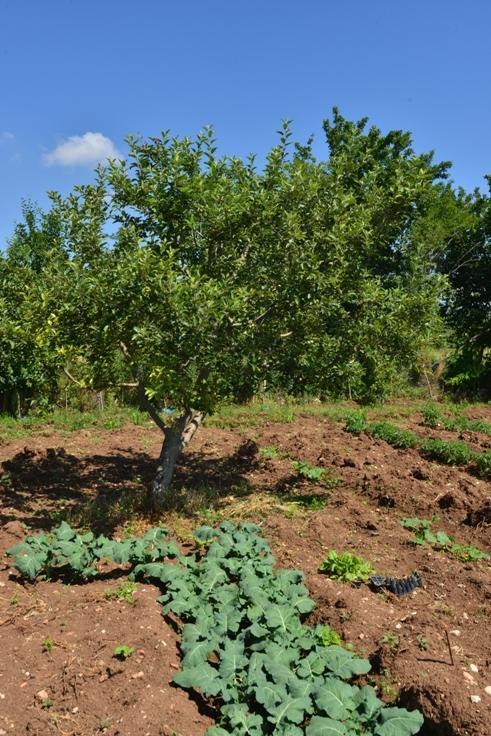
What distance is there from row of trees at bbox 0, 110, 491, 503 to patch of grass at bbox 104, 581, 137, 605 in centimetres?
175

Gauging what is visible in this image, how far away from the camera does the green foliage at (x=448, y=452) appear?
9.65 metres

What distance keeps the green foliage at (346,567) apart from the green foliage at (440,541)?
1010 mm

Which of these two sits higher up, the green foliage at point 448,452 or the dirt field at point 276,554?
the green foliage at point 448,452

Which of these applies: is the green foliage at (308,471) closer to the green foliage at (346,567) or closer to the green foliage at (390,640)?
the green foliage at (346,567)

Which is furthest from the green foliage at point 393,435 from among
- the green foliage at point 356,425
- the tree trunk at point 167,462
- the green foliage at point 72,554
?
the green foliage at point 72,554

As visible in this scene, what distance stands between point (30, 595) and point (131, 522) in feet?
7.14

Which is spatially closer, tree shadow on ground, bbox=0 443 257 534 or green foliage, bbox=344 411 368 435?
tree shadow on ground, bbox=0 443 257 534

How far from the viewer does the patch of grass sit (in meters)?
5.04

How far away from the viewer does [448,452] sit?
31.9ft

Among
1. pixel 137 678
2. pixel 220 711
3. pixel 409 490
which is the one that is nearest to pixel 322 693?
pixel 220 711

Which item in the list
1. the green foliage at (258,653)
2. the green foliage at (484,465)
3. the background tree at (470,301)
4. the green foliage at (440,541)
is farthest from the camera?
the background tree at (470,301)

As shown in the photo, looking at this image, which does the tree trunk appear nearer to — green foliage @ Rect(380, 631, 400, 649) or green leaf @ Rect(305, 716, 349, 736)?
green foliage @ Rect(380, 631, 400, 649)

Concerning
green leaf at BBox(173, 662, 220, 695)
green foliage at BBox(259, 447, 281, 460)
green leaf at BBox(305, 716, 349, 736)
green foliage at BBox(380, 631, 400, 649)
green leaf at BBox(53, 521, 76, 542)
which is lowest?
green leaf at BBox(305, 716, 349, 736)

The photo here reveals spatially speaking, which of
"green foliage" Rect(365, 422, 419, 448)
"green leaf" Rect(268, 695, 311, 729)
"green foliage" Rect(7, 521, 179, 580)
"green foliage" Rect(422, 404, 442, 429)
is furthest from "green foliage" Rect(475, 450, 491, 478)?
"green leaf" Rect(268, 695, 311, 729)
